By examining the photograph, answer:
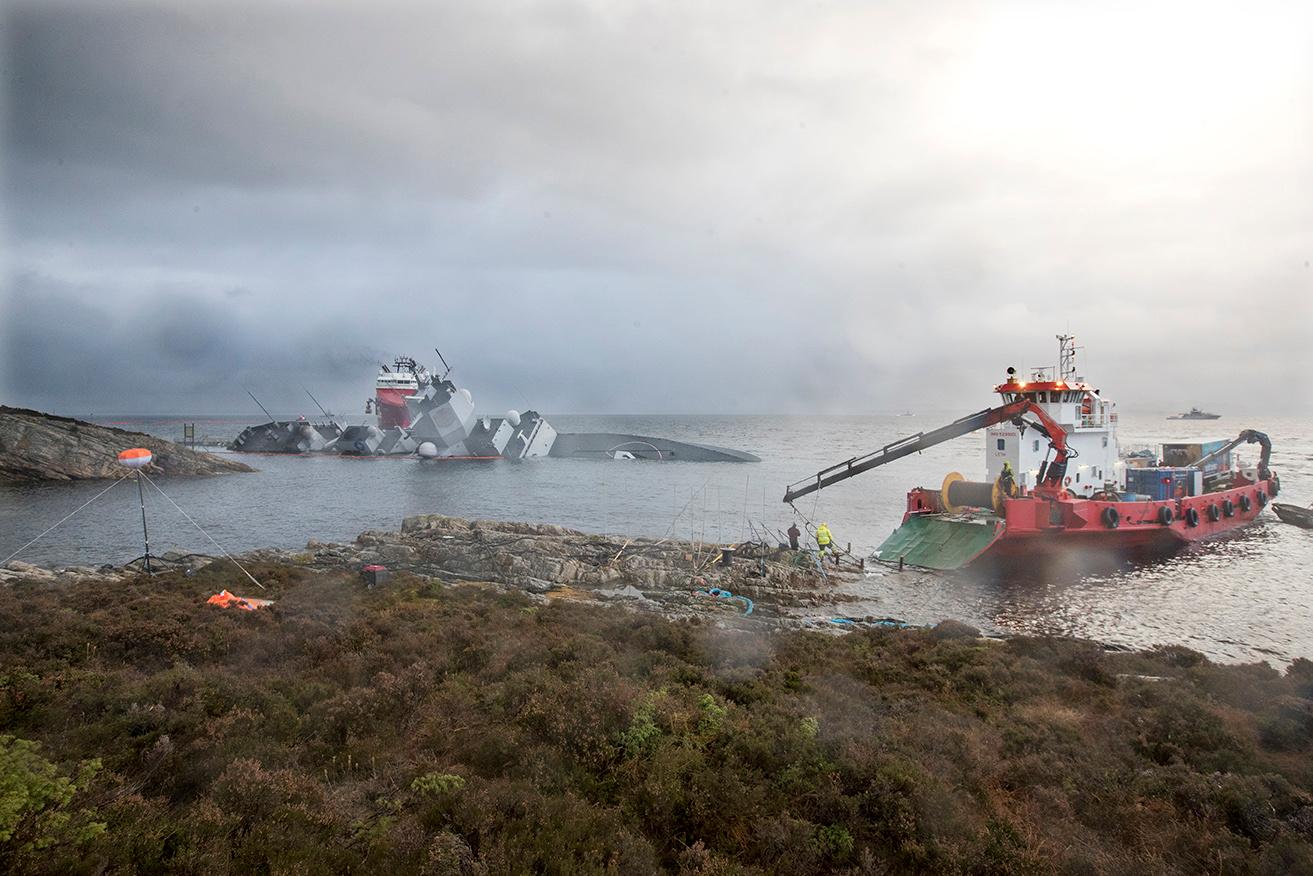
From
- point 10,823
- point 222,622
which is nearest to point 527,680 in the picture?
point 10,823

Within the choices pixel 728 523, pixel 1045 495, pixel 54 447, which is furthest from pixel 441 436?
pixel 1045 495

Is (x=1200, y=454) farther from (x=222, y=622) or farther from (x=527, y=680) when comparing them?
(x=222, y=622)

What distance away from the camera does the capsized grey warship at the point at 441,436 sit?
234 ft

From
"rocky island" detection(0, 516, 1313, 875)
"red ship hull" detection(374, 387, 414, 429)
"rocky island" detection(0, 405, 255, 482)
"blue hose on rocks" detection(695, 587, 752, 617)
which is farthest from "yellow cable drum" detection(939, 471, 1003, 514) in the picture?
"red ship hull" detection(374, 387, 414, 429)

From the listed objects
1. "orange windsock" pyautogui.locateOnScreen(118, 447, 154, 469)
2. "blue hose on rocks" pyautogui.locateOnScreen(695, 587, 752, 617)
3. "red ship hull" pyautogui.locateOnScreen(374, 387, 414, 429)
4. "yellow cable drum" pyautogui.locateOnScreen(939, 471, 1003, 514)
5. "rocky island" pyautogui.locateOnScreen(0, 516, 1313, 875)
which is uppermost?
"red ship hull" pyautogui.locateOnScreen(374, 387, 414, 429)

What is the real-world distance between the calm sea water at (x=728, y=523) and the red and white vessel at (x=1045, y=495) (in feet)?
3.92

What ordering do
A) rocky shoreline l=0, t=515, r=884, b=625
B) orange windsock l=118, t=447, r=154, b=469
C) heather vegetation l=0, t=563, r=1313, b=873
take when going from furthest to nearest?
rocky shoreline l=0, t=515, r=884, b=625, orange windsock l=118, t=447, r=154, b=469, heather vegetation l=0, t=563, r=1313, b=873

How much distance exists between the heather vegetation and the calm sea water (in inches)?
285

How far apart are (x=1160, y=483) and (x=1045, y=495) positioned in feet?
26.6

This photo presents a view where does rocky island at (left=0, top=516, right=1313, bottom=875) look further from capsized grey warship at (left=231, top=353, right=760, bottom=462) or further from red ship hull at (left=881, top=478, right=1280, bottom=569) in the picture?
capsized grey warship at (left=231, top=353, right=760, bottom=462)

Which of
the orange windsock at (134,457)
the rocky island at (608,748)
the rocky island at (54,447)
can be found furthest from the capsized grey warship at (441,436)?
the rocky island at (608,748)

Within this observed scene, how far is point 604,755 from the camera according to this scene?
Answer: 6.86 metres

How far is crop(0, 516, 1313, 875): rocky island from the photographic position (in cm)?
519

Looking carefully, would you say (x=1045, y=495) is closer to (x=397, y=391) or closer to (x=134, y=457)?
(x=134, y=457)
